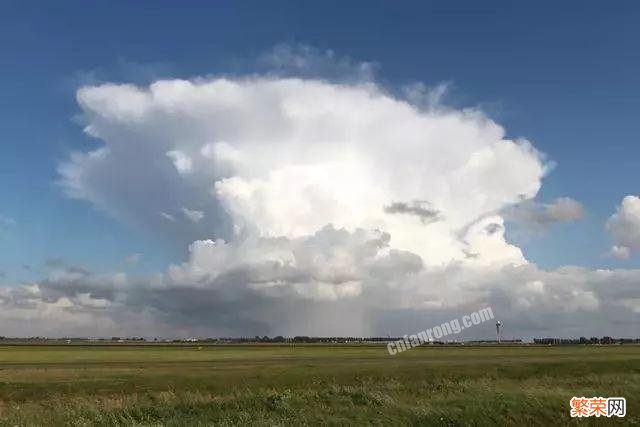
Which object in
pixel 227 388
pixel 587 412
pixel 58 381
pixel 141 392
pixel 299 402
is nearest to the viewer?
pixel 587 412

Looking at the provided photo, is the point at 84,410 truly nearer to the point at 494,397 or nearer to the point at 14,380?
the point at 494,397

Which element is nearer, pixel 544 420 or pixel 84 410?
pixel 544 420

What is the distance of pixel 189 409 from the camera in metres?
27.3

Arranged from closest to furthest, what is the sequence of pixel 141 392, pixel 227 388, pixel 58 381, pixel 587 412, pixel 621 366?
pixel 587 412
pixel 141 392
pixel 227 388
pixel 58 381
pixel 621 366

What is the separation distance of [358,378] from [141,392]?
20605 mm

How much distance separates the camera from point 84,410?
2672 centimetres

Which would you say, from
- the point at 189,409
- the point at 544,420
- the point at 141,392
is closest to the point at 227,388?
the point at 141,392

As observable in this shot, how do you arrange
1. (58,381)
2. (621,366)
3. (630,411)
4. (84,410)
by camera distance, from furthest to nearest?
(621,366)
(58,381)
(84,410)
(630,411)

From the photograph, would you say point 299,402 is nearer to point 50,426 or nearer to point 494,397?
point 494,397

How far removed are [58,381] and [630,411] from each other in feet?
162

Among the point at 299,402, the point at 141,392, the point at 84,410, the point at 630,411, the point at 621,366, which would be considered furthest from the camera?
the point at 621,366

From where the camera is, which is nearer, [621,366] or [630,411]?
[630,411]

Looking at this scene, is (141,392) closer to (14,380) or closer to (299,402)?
(14,380)

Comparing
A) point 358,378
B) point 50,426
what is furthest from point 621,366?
point 50,426
